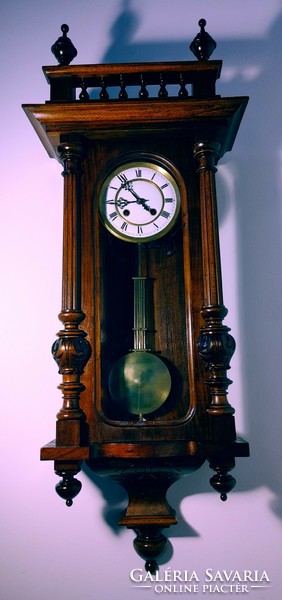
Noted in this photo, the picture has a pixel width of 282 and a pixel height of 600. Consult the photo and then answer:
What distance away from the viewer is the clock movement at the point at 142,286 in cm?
83

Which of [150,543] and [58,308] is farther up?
[58,308]

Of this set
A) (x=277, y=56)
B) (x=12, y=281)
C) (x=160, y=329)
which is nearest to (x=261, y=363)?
(x=160, y=329)

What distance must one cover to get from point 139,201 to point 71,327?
0.27 meters

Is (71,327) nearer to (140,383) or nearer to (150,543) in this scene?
(140,383)

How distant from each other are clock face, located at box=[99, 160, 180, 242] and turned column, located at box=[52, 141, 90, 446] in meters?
0.06

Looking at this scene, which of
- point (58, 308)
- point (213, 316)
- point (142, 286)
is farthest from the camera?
point (58, 308)

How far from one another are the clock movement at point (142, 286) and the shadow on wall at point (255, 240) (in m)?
0.17

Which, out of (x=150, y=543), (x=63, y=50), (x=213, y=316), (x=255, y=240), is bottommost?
(x=150, y=543)

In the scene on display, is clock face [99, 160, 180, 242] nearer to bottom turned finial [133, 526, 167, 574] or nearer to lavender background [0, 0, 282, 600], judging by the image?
lavender background [0, 0, 282, 600]

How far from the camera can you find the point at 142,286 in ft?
3.16

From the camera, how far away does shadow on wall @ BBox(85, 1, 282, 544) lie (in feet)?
3.34

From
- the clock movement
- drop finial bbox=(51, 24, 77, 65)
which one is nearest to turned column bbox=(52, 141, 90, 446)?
the clock movement

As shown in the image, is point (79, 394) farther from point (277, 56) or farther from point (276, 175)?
point (277, 56)

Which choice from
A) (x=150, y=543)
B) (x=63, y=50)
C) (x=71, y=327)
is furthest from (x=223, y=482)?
(x=63, y=50)
